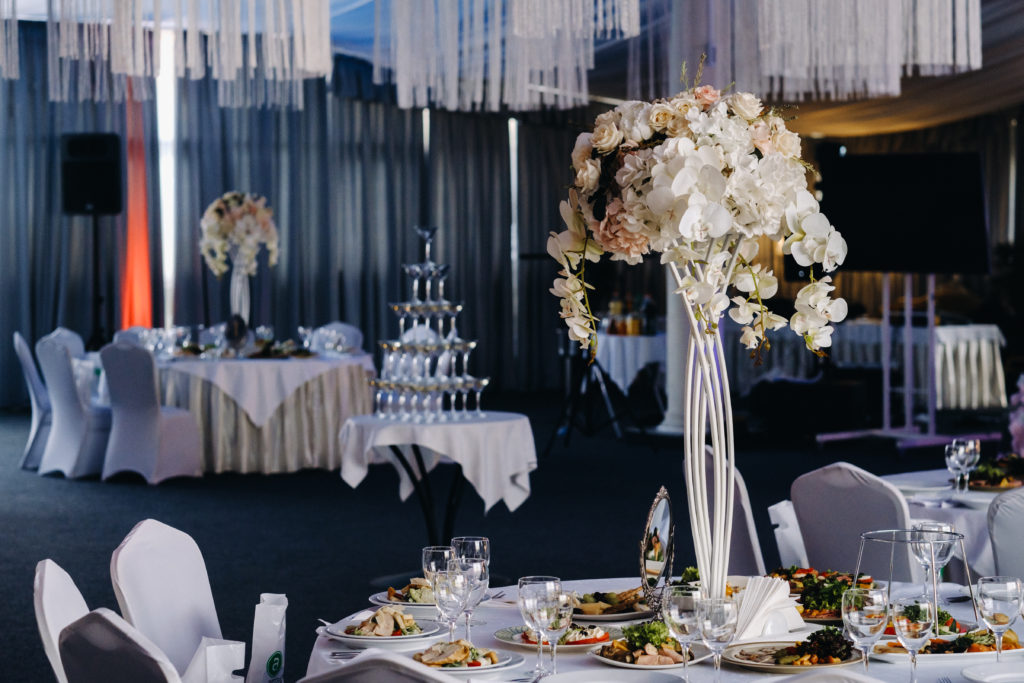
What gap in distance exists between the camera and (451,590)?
210 centimetres

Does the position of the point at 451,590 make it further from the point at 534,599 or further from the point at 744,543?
the point at 744,543

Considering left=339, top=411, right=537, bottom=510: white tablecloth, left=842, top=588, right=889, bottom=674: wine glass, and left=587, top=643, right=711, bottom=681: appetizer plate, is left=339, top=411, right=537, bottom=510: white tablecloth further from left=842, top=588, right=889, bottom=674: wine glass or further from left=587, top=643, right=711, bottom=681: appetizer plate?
left=842, top=588, right=889, bottom=674: wine glass

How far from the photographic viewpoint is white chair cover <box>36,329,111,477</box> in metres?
8.03

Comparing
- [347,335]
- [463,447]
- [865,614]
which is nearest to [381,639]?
[865,614]

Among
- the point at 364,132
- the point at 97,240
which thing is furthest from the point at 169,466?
the point at 364,132

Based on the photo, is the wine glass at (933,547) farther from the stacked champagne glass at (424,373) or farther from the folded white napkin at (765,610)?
the stacked champagne glass at (424,373)

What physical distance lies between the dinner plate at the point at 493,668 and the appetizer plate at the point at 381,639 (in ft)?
0.59

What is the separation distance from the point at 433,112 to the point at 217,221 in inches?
208

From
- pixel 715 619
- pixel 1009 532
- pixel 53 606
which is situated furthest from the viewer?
pixel 1009 532

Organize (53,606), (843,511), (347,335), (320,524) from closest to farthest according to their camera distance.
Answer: (53,606), (843,511), (320,524), (347,335)

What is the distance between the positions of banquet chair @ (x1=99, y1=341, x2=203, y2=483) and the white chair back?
5234mm

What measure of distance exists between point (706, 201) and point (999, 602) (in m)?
0.80

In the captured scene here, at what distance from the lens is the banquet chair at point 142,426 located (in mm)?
7738

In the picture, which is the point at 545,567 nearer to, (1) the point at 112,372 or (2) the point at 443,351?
(2) the point at 443,351
